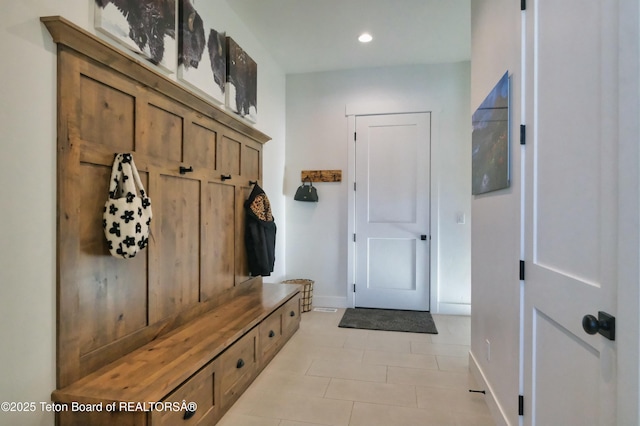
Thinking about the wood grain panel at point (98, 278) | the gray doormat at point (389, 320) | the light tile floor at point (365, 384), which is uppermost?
the wood grain panel at point (98, 278)

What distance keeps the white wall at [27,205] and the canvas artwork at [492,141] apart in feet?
7.07

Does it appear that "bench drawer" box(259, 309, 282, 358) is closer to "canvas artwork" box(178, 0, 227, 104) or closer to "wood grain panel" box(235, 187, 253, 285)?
"wood grain panel" box(235, 187, 253, 285)

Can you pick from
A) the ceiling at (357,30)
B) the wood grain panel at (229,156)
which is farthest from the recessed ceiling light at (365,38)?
the wood grain panel at (229,156)

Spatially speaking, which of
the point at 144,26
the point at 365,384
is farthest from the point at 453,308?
the point at 144,26

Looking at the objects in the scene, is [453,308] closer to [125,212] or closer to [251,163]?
[251,163]

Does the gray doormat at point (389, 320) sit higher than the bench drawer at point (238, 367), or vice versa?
the bench drawer at point (238, 367)

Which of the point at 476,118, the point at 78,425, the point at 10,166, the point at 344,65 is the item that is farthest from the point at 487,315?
the point at 344,65

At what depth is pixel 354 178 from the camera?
4.27 m

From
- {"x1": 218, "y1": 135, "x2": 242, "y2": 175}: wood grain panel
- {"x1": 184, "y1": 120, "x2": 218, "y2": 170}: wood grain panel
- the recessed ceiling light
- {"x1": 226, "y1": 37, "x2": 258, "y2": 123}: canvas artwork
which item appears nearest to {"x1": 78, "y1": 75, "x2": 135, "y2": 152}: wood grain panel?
{"x1": 184, "y1": 120, "x2": 218, "y2": 170}: wood grain panel

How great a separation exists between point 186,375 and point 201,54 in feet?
7.18

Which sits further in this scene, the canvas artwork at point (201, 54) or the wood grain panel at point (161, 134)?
the canvas artwork at point (201, 54)

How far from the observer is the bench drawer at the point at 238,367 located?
1.98 metres

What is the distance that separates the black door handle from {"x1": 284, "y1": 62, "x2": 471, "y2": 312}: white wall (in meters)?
3.08

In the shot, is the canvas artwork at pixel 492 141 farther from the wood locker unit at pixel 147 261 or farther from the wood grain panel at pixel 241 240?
the wood grain panel at pixel 241 240
